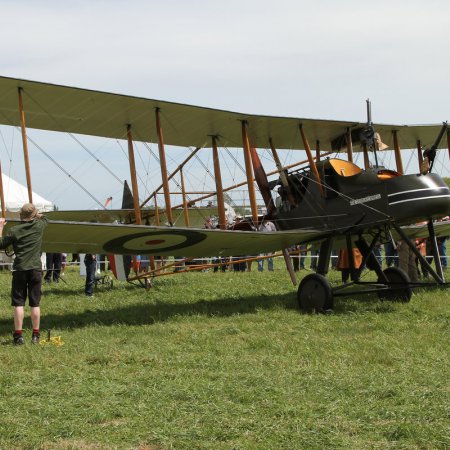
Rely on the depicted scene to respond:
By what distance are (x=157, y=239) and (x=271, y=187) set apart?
2757 mm

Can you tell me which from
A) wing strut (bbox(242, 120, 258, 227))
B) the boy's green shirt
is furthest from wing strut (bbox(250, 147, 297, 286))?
the boy's green shirt

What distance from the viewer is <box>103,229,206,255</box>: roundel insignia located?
8.29 metres

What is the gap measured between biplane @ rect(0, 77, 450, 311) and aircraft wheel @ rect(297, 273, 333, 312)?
14mm

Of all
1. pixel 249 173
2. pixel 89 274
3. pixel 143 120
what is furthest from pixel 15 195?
pixel 249 173

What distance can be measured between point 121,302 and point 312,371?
19.6 feet

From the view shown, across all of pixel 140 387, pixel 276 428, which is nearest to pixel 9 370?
pixel 140 387

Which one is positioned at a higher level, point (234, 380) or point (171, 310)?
point (171, 310)

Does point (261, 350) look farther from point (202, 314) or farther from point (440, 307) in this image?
point (440, 307)

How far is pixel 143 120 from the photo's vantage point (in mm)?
10242

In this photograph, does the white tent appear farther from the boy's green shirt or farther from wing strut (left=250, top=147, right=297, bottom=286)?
the boy's green shirt

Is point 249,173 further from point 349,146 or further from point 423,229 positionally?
point 423,229

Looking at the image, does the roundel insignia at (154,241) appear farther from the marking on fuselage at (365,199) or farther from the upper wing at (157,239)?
the marking on fuselage at (365,199)

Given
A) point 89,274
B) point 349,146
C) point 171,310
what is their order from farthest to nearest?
point 89,274 < point 349,146 < point 171,310

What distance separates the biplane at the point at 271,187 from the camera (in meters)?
8.34
